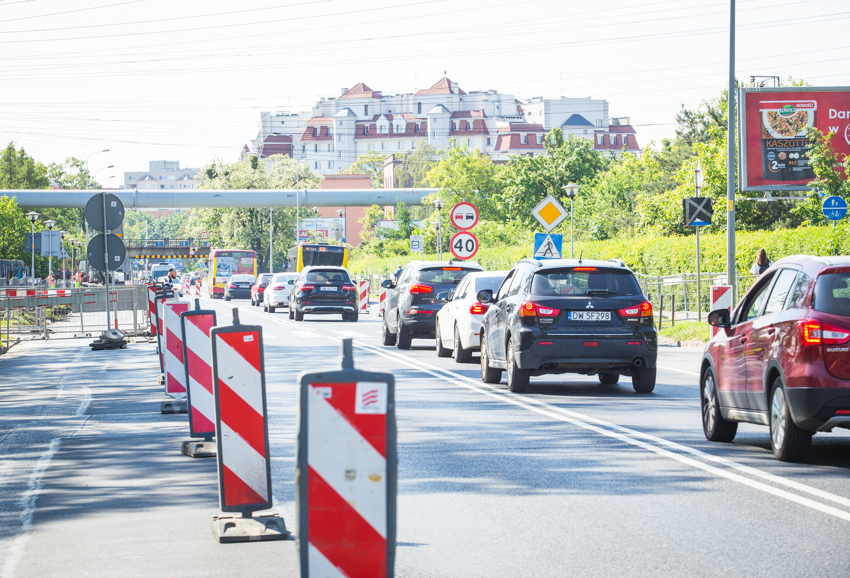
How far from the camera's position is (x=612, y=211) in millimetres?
67438

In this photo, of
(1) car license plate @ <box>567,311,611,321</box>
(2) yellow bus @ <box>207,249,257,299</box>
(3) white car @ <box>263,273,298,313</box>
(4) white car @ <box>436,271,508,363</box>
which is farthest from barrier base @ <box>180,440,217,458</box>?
(2) yellow bus @ <box>207,249,257,299</box>

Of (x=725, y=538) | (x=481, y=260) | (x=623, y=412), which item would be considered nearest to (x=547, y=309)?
(x=623, y=412)

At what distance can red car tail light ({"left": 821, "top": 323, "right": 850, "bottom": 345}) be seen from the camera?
336 inches

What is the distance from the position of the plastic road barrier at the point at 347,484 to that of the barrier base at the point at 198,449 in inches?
208

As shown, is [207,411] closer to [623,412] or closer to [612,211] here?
[623,412]

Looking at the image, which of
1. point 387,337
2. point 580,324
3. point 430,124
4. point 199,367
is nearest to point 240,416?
point 199,367

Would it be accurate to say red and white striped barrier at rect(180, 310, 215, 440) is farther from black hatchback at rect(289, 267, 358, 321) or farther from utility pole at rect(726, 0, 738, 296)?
black hatchback at rect(289, 267, 358, 321)

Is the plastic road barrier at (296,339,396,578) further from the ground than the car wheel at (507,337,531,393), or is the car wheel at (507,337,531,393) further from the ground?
the plastic road barrier at (296,339,396,578)

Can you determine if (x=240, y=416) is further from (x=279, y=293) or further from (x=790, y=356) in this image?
(x=279, y=293)

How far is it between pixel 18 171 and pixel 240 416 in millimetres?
99735

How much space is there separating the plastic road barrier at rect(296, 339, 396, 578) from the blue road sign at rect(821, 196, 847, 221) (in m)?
25.6

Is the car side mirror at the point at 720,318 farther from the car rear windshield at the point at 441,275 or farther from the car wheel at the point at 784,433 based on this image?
the car rear windshield at the point at 441,275

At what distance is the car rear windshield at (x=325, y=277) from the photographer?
37781 millimetres

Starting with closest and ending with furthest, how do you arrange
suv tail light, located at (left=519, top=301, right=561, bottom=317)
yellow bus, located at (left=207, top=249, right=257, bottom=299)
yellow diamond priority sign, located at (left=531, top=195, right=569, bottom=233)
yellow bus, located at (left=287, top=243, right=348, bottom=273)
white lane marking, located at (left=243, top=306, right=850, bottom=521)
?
white lane marking, located at (left=243, top=306, right=850, bottom=521) → suv tail light, located at (left=519, top=301, right=561, bottom=317) → yellow diamond priority sign, located at (left=531, top=195, right=569, bottom=233) → yellow bus, located at (left=287, top=243, right=348, bottom=273) → yellow bus, located at (left=207, top=249, right=257, bottom=299)
